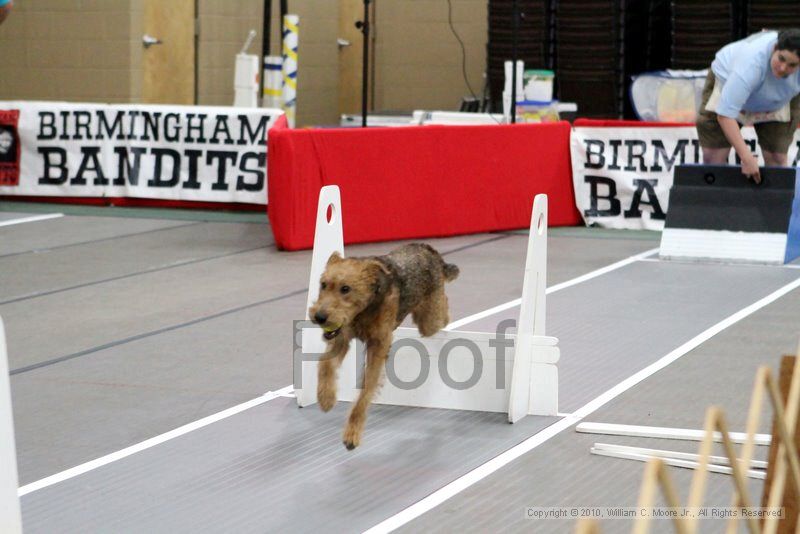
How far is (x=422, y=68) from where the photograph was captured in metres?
21.8

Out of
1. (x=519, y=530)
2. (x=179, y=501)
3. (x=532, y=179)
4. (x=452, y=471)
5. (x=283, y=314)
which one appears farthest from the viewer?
(x=532, y=179)

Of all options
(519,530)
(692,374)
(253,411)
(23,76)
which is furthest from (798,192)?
(23,76)

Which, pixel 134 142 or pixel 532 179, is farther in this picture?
pixel 134 142

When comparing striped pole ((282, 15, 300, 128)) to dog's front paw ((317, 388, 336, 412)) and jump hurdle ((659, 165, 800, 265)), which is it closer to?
jump hurdle ((659, 165, 800, 265))

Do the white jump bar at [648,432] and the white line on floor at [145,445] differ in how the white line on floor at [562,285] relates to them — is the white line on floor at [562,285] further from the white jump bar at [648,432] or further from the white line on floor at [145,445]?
the white jump bar at [648,432]

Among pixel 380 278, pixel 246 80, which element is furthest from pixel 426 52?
pixel 380 278

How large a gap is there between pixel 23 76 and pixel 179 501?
559 inches

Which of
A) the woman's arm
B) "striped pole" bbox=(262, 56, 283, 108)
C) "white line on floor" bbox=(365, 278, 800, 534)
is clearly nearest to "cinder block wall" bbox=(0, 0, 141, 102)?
"striped pole" bbox=(262, 56, 283, 108)

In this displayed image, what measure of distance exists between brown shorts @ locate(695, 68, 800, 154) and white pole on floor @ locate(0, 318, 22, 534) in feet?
23.5

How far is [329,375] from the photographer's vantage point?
15.5ft

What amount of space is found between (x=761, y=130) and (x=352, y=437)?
5.87m

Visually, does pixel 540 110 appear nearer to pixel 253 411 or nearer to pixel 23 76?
pixel 23 76

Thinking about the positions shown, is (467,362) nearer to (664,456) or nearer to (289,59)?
(664,456)

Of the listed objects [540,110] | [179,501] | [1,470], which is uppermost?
[540,110]
